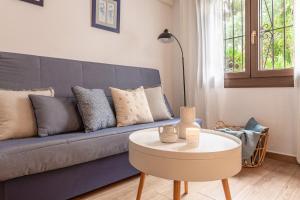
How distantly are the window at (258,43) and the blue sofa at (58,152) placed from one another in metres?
1.64

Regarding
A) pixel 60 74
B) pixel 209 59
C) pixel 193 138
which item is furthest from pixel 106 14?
pixel 193 138

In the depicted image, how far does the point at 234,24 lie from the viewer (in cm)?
275

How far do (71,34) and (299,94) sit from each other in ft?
7.96

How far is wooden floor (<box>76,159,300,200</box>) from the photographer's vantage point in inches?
60.6

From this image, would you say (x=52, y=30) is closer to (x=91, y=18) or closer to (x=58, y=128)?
(x=91, y=18)

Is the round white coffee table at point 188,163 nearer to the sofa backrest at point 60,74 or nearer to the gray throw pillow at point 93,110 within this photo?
the gray throw pillow at point 93,110

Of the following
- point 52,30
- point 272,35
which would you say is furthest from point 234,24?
point 52,30

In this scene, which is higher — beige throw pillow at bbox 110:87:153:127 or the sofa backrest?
the sofa backrest

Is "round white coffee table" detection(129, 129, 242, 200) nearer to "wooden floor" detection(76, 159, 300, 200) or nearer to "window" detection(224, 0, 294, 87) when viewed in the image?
"wooden floor" detection(76, 159, 300, 200)

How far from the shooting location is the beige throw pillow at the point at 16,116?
4.64 ft

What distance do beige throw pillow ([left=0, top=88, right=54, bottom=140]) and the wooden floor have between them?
25.1 inches

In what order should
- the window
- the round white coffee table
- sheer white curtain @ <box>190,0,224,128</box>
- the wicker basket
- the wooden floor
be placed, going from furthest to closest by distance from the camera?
sheer white curtain @ <box>190,0,224,128</box>
the window
the wicker basket
the wooden floor
the round white coffee table

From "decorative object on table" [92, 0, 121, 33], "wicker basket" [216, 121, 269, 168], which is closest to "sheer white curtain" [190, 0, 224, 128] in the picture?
"wicker basket" [216, 121, 269, 168]

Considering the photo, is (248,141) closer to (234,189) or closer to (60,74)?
(234,189)
